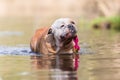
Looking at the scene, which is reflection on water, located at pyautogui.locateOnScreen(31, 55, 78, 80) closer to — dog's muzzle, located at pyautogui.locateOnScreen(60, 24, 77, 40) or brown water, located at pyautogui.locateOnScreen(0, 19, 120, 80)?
brown water, located at pyautogui.locateOnScreen(0, 19, 120, 80)

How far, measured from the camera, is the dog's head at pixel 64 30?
621 inches

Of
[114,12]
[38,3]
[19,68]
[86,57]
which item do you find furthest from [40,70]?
[38,3]

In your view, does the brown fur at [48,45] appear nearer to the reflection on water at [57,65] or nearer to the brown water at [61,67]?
the brown water at [61,67]

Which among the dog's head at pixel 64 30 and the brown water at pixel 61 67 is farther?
the dog's head at pixel 64 30

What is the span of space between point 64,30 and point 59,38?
0.28 meters

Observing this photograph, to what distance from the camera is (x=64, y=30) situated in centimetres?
1594

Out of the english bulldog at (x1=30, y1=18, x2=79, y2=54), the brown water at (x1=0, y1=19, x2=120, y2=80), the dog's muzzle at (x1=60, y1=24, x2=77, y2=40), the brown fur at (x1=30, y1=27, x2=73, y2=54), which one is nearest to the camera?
the brown water at (x1=0, y1=19, x2=120, y2=80)

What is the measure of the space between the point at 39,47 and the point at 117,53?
1.91m

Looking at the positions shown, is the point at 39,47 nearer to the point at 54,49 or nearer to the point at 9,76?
the point at 54,49

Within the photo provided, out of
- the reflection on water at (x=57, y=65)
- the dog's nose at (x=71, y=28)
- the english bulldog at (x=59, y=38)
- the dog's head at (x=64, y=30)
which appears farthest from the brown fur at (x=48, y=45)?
the dog's nose at (x=71, y=28)

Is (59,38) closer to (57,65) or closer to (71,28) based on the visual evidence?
(71,28)

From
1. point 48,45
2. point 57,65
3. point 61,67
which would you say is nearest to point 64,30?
point 48,45

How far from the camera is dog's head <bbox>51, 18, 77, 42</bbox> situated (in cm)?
1578

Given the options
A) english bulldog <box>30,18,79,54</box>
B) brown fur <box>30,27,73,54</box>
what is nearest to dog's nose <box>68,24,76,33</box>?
english bulldog <box>30,18,79,54</box>
